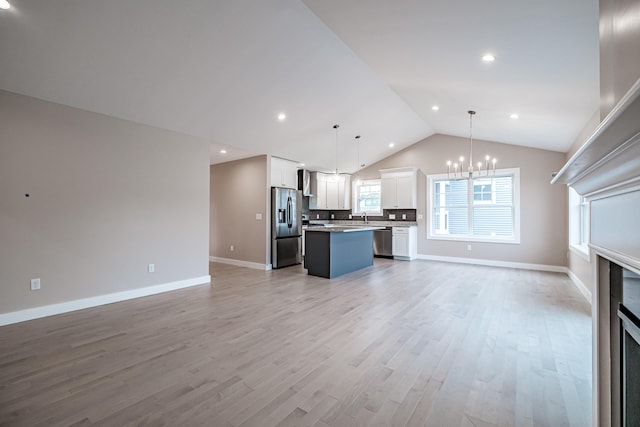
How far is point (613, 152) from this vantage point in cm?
81

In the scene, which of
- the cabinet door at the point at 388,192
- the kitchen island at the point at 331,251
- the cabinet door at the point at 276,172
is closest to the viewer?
the kitchen island at the point at 331,251

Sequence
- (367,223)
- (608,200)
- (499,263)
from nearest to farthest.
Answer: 1. (608,200)
2. (499,263)
3. (367,223)

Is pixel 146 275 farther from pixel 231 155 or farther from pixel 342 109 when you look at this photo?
pixel 342 109

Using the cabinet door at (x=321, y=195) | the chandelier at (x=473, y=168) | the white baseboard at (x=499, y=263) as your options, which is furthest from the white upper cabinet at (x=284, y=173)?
the white baseboard at (x=499, y=263)

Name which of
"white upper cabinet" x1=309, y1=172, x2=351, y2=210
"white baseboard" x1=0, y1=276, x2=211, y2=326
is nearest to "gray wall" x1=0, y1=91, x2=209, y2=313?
"white baseboard" x1=0, y1=276, x2=211, y2=326

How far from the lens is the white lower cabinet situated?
775 centimetres

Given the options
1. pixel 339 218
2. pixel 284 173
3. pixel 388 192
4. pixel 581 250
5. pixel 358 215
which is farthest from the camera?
pixel 339 218

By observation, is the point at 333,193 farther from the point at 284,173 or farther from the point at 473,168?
the point at 473,168

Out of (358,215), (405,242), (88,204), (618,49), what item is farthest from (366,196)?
(618,49)

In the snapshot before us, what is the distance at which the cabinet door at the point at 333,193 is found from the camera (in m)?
8.83

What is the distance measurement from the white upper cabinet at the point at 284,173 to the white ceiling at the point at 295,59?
135cm

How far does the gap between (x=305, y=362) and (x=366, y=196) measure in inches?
280

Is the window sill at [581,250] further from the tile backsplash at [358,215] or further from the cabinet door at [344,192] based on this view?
the cabinet door at [344,192]

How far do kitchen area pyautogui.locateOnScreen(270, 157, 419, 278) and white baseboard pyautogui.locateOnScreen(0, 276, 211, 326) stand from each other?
218 cm
